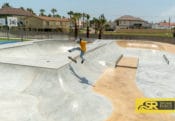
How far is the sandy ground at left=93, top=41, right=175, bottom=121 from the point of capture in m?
8.95

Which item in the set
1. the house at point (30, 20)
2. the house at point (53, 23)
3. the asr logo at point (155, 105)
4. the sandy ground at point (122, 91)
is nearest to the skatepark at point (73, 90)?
the sandy ground at point (122, 91)

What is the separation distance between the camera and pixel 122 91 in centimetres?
1205

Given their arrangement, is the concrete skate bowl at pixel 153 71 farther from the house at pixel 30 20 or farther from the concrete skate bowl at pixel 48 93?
the house at pixel 30 20

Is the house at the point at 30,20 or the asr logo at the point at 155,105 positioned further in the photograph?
the house at the point at 30,20

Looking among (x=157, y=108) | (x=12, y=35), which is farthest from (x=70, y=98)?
(x=12, y=35)

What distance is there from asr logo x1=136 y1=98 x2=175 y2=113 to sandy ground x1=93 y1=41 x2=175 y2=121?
1.14 feet

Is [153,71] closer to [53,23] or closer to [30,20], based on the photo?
[30,20]

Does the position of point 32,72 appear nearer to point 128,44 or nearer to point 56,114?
point 56,114

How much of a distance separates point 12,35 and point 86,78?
1487 inches

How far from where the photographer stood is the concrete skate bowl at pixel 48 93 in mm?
8703

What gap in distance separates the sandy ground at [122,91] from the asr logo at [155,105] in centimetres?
35

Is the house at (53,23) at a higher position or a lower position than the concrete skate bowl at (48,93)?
higher

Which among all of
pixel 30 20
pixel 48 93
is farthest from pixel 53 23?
pixel 48 93

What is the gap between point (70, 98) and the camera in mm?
9781
